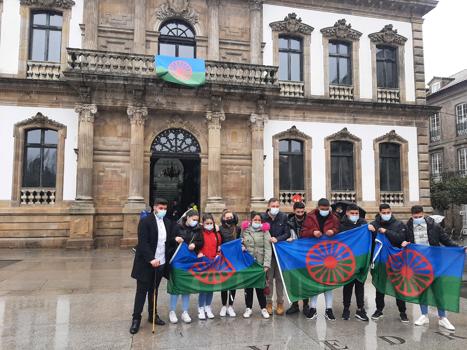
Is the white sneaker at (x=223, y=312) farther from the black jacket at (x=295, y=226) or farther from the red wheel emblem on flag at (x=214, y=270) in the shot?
the black jacket at (x=295, y=226)

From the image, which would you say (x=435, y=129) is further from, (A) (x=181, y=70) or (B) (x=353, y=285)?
(B) (x=353, y=285)

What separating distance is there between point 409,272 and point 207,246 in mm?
3506

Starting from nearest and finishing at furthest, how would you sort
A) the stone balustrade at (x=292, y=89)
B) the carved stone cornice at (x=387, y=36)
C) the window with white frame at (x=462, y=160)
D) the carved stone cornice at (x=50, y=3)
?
1. the carved stone cornice at (x=50, y=3)
2. the stone balustrade at (x=292, y=89)
3. the carved stone cornice at (x=387, y=36)
4. the window with white frame at (x=462, y=160)

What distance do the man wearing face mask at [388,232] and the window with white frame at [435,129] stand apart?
30515 mm

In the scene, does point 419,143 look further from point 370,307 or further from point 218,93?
point 370,307

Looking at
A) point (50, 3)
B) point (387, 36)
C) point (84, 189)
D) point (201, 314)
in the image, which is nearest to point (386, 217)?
point (201, 314)

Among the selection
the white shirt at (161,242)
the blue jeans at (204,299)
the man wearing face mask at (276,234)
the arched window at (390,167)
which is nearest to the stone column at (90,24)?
the white shirt at (161,242)

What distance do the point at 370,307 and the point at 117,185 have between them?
1146cm

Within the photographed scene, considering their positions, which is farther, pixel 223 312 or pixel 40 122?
pixel 40 122

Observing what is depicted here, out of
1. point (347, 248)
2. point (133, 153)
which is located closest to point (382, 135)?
point (133, 153)

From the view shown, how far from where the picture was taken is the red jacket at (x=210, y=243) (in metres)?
A: 6.11

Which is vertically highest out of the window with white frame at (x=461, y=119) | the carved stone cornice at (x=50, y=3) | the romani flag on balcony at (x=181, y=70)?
the carved stone cornice at (x=50, y=3)

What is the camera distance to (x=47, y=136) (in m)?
14.9

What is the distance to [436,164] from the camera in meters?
32.6
